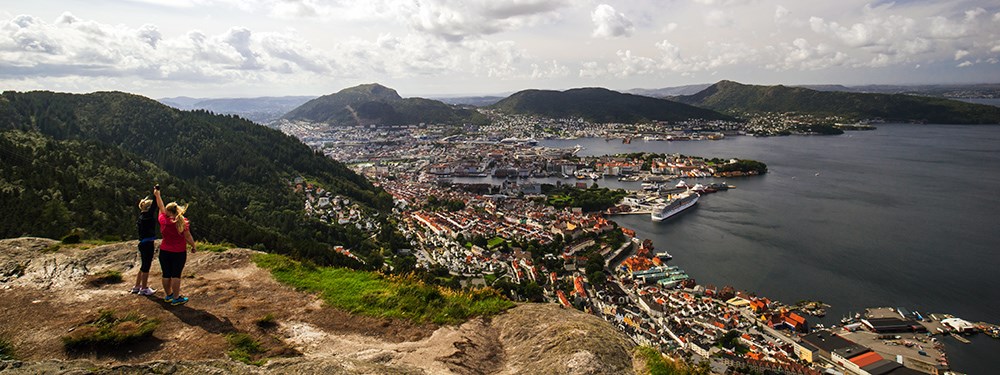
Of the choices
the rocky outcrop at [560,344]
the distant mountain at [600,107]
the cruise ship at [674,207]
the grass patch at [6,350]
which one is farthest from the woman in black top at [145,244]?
the distant mountain at [600,107]

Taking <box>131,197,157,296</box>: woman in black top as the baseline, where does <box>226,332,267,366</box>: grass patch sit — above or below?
below

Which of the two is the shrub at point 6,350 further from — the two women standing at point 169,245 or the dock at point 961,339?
the dock at point 961,339

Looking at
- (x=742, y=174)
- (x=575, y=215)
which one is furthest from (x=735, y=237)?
(x=742, y=174)

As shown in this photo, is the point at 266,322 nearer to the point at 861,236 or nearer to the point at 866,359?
the point at 866,359

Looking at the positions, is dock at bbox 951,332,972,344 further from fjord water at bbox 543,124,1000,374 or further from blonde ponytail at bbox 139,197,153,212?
blonde ponytail at bbox 139,197,153,212

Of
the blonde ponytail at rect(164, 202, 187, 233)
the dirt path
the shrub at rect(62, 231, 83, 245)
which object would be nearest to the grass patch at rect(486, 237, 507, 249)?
the shrub at rect(62, 231, 83, 245)

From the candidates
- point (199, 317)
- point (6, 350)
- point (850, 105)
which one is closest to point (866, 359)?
point (199, 317)
